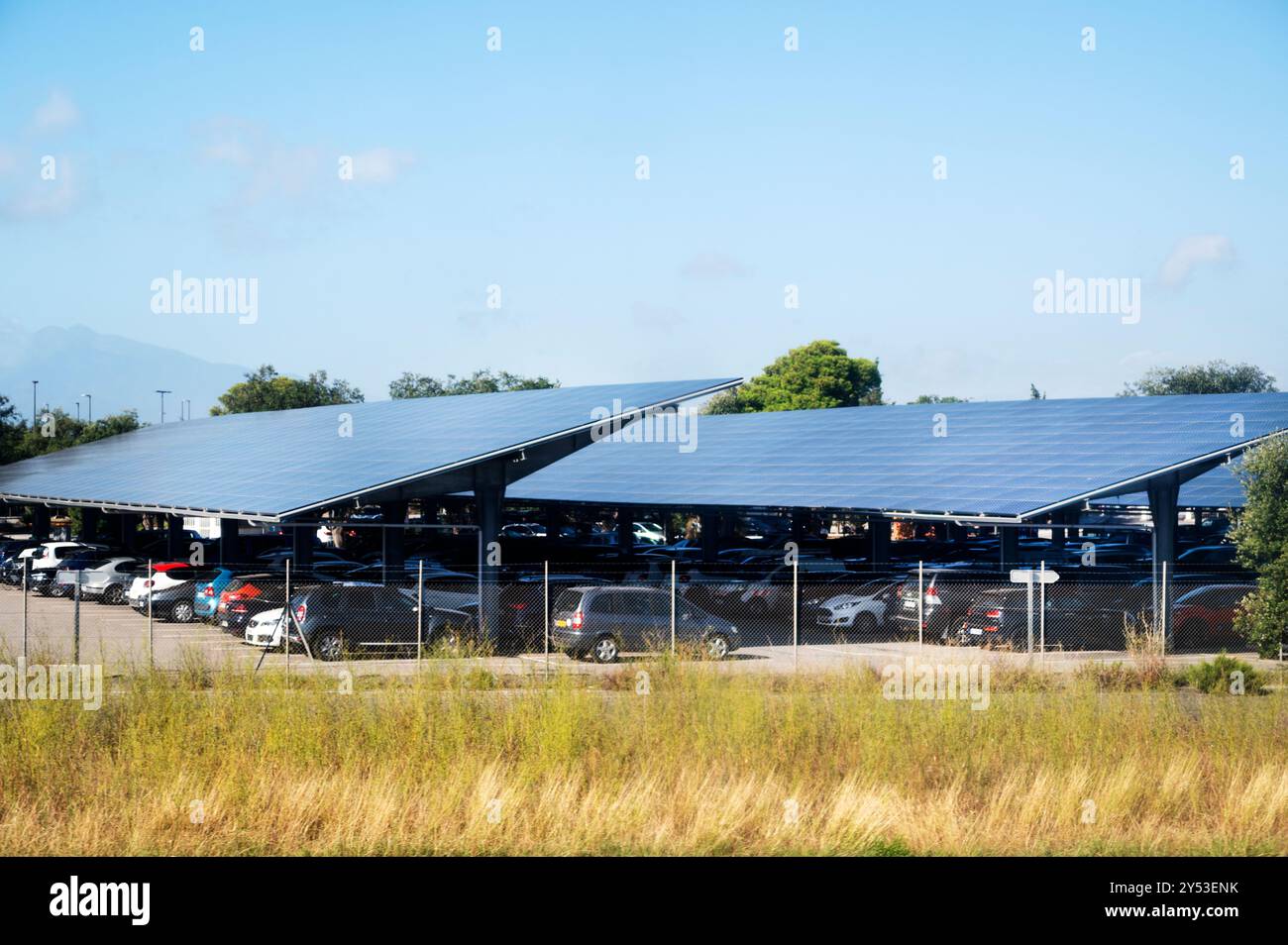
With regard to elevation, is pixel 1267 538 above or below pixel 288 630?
above

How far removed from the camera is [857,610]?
1218 inches

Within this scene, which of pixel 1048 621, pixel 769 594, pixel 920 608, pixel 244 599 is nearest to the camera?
pixel 920 608

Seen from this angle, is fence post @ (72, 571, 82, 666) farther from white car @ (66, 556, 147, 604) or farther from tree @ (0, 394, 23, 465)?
tree @ (0, 394, 23, 465)

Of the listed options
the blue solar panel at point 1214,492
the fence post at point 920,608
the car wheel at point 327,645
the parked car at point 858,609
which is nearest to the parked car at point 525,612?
the car wheel at point 327,645

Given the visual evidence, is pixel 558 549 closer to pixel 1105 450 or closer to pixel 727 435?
pixel 727 435

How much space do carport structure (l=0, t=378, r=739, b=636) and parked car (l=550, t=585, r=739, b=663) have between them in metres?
3.49

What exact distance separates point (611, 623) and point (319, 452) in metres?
15.3

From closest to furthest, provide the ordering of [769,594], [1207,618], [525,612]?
[525,612]
[1207,618]
[769,594]

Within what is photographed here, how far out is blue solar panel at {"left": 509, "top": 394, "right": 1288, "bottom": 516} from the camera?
29.7 metres

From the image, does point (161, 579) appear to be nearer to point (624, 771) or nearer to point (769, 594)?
point (769, 594)

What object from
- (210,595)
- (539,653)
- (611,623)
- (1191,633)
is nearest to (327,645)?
(539,653)

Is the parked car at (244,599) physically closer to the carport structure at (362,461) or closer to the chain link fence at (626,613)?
the chain link fence at (626,613)
